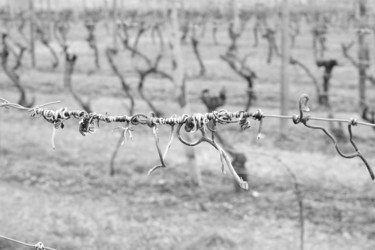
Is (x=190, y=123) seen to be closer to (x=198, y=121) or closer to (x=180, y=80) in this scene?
(x=198, y=121)

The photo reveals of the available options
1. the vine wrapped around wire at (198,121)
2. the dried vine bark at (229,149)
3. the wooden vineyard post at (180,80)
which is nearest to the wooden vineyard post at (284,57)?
the dried vine bark at (229,149)

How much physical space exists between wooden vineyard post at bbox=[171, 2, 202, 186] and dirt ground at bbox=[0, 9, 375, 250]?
6.7 inches

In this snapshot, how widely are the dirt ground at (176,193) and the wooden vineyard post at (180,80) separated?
0.17 m

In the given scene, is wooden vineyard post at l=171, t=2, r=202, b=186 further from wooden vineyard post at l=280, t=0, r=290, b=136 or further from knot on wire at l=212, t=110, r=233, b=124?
knot on wire at l=212, t=110, r=233, b=124

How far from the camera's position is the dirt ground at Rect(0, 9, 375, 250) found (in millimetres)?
5500

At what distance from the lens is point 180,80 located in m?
6.92

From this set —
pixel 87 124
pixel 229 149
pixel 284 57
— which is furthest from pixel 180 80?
pixel 87 124

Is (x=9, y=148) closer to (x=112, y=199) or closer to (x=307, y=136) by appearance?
(x=112, y=199)

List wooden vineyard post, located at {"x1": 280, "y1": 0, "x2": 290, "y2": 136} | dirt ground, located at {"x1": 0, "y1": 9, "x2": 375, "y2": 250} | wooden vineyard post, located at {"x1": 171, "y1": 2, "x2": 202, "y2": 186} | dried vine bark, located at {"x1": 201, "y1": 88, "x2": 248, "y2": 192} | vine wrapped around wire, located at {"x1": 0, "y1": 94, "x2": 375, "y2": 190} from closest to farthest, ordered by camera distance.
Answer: vine wrapped around wire, located at {"x1": 0, "y1": 94, "x2": 375, "y2": 190}
dirt ground, located at {"x1": 0, "y1": 9, "x2": 375, "y2": 250}
dried vine bark, located at {"x1": 201, "y1": 88, "x2": 248, "y2": 192}
wooden vineyard post, located at {"x1": 171, "y1": 2, "x2": 202, "y2": 186}
wooden vineyard post, located at {"x1": 280, "y1": 0, "x2": 290, "y2": 136}

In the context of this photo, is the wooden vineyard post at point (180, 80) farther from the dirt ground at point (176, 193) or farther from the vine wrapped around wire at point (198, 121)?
the vine wrapped around wire at point (198, 121)

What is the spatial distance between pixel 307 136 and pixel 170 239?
4.40 m

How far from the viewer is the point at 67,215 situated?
5.98 meters

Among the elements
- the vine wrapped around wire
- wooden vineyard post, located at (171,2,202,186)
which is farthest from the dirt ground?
the vine wrapped around wire

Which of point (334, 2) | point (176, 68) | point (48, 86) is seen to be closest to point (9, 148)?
point (176, 68)
